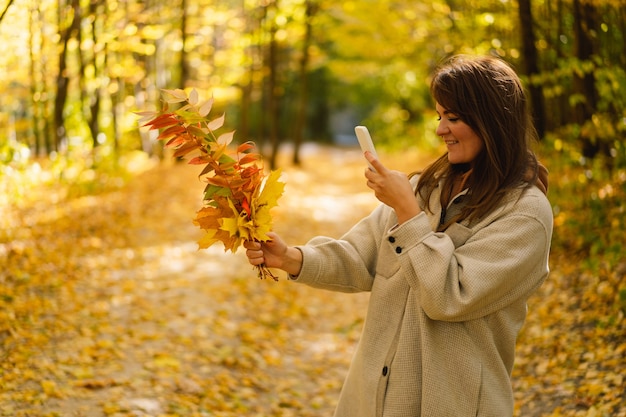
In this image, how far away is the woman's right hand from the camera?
2.15m

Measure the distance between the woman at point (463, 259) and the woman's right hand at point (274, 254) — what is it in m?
0.01

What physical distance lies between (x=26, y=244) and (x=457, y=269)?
6.07 meters

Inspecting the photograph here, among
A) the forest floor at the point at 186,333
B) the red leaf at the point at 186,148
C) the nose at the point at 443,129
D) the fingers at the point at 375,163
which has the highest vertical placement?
the nose at the point at 443,129

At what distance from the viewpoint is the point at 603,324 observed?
15.7ft

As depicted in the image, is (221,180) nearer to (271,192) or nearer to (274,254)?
(271,192)

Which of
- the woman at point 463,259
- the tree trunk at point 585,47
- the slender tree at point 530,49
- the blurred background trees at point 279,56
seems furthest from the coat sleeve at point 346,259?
the slender tree at point 530,49

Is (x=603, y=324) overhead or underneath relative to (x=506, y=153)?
underneath

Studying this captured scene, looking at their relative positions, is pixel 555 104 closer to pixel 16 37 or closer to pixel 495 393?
pixel 16 37

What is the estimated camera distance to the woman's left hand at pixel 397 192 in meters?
1.90

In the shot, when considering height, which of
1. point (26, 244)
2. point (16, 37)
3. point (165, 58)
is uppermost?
point (165, 58)

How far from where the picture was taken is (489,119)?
6.31 feet

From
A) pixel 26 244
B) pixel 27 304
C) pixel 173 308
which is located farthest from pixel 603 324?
pixel 26 244

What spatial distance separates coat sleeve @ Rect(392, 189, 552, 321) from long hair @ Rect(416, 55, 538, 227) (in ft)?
0.25

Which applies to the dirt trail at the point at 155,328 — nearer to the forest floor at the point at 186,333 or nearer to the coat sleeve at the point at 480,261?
the forest floor at the point at 186,333
